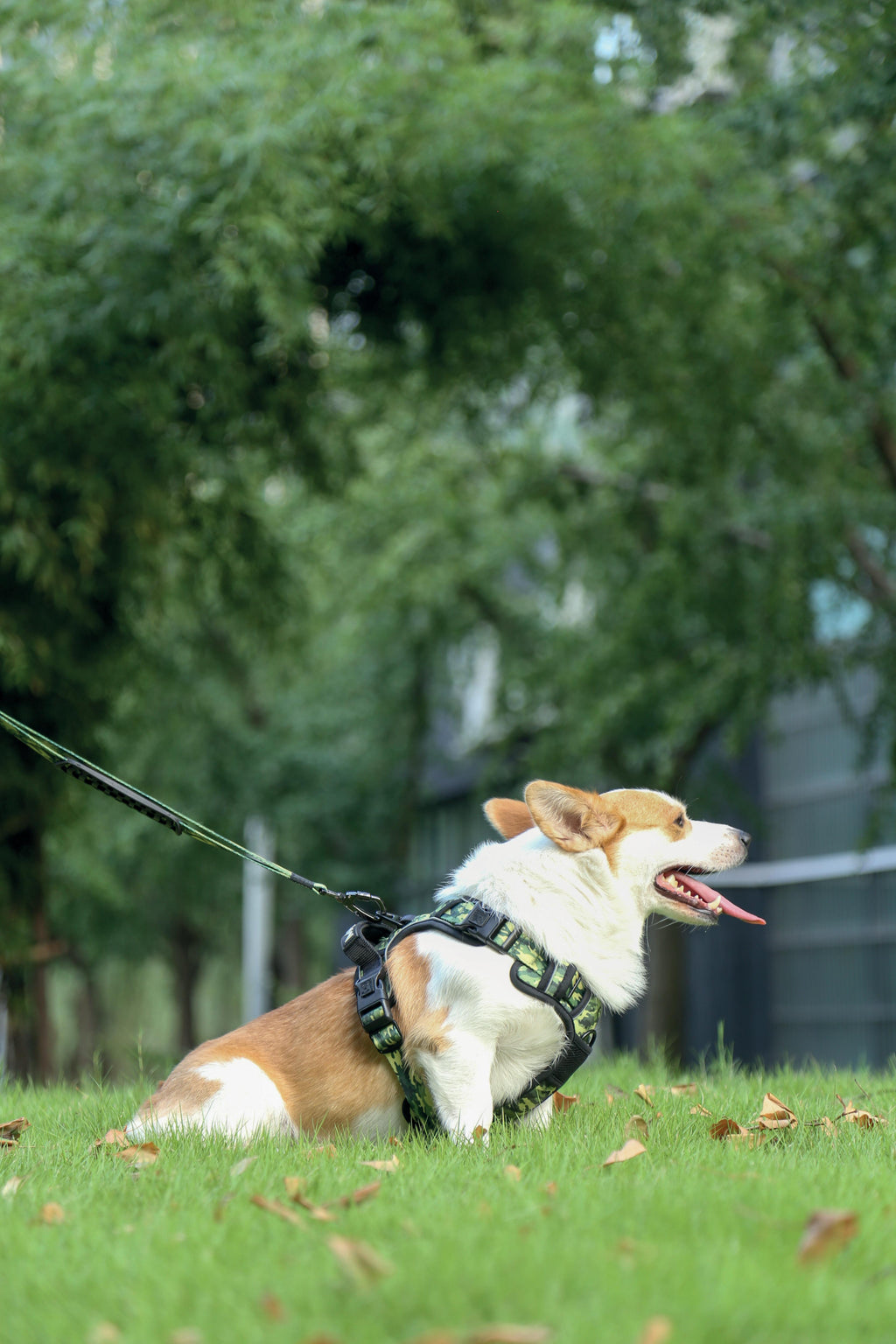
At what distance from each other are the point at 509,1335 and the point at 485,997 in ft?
5.86

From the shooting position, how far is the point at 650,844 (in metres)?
4.20

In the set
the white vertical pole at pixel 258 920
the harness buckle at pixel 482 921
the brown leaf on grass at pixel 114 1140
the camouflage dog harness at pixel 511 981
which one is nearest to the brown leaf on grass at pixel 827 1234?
the camouflage dog harness at pixel 511 981

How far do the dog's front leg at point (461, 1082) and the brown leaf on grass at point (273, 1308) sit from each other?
1.59 meters

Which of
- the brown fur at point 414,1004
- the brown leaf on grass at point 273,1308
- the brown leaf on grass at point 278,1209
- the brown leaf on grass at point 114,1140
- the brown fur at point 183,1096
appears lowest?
the brown leaf on grass at point 273,1308

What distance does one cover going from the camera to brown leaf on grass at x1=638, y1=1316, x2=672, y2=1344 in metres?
2.00

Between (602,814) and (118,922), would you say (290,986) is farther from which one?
(602,814)

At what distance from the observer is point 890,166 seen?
8102 millimetres

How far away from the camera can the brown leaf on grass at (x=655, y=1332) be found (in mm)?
1998

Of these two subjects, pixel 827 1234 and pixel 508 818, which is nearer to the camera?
pixel 827 1234

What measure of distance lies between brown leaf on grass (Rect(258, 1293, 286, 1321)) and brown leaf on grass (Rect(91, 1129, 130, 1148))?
179 cm

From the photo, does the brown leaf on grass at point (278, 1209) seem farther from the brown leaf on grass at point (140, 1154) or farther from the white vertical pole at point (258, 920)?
the white vertical pole at point (258, 920)

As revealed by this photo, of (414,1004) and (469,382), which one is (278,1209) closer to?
(414,1004)

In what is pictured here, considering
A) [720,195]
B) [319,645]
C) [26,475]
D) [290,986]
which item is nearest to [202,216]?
[26,475]

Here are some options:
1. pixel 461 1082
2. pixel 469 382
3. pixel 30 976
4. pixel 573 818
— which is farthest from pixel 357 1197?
pixel 469 382
